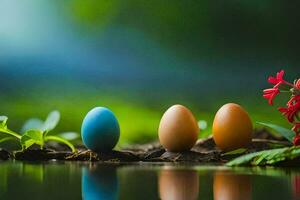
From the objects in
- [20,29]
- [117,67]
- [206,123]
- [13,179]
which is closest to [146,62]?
[117,67]

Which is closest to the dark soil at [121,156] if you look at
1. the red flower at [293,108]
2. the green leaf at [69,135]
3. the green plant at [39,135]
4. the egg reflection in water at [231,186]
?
the green plant at [39,135]

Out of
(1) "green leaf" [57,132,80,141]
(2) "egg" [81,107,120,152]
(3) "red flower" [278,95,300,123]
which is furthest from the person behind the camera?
(1) "green leaf" [57,132,80,141]

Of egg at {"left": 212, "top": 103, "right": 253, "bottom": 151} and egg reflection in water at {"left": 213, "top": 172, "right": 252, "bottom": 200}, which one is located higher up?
egg at {"left": 212, "top": 103, "right": 253, "bottom": 151}

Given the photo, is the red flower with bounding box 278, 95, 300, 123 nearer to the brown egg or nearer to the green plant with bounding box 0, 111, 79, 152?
the brown egg

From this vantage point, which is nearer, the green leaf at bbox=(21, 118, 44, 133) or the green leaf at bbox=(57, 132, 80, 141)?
the green leaf at bbox=(57, 132, 80, 141)

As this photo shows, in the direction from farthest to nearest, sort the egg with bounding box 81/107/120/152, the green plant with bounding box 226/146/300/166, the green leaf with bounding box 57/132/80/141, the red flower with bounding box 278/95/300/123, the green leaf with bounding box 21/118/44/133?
the green leaf with bounding box 21/118/44/133 → the green leaf with bounding box 57/132/80/141 → the egg with bounding box 81/107/120/152 → the red flower with bounding box 278/95/300/123 → the green plant with bounding box 226/146/300/166

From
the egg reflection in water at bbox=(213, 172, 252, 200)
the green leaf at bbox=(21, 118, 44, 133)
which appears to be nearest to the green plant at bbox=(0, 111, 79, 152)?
the green leaf at bbox=(21, 118, 44, 133)

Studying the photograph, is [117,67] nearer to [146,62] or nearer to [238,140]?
[146,62]

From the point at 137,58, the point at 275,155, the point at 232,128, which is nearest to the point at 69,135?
the point at 137,58
